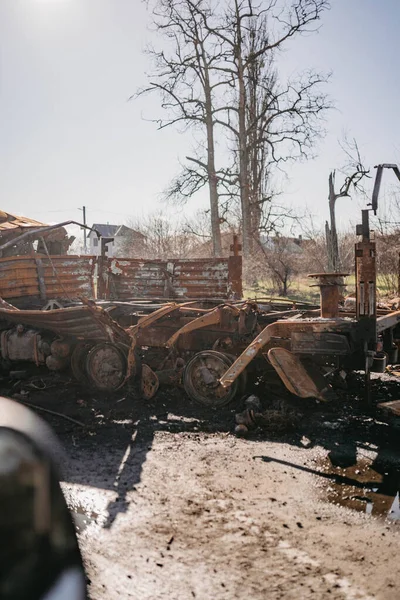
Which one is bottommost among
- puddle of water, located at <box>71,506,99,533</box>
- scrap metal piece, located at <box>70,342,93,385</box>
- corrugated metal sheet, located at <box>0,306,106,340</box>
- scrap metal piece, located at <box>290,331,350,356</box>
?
puddle of water, located at <box>71,506,99,533</box>

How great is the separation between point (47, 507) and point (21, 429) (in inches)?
14.1

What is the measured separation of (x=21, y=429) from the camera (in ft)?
7.34

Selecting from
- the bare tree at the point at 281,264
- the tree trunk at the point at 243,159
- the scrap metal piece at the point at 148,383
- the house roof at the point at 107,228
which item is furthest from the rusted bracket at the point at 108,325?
the house roof at the point at 107,228

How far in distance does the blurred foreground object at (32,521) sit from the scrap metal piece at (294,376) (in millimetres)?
3407

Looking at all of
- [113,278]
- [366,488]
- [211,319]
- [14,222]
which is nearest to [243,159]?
[113,278]

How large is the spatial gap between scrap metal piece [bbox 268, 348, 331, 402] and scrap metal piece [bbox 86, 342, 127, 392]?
224cm

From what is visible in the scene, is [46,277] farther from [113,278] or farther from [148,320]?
[148,320]

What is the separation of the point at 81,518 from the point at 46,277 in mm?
5707

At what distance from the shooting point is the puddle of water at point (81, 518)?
3291 mm

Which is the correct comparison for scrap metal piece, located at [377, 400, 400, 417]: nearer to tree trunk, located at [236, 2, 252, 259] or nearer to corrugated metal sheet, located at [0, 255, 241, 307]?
corrugated metal sheet, located at [0, 255, 241, 307]

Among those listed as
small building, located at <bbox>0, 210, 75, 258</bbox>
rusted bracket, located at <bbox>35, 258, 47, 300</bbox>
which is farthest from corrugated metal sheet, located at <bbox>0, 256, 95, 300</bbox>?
small building, located at <bbox>0, 210, 75, 258</bbox>

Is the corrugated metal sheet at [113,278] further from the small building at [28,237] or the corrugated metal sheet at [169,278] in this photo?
the small building at [28,237]

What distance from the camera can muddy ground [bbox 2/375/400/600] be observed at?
272cm

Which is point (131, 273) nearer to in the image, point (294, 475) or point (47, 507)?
point (294, 475)
